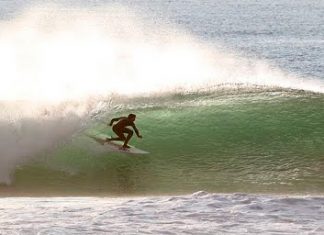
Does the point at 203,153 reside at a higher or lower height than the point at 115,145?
higher

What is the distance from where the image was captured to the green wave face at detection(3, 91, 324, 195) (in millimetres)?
14531

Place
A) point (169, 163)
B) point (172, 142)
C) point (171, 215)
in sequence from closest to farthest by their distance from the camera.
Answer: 1. point (171, 215)
2. point (169, 163)
3. point (172, 142)

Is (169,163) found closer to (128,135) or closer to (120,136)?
(128,135)

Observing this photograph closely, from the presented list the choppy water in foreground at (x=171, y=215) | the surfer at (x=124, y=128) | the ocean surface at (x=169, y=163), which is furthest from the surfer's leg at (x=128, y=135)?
the choppy water in foreground at (x=171, y=215)

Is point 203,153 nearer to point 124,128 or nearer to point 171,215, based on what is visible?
point 124,128

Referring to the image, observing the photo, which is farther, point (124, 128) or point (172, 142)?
point (172, 142)

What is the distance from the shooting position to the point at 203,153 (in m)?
Result: 16.4

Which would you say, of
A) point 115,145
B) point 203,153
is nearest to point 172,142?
point 203,153

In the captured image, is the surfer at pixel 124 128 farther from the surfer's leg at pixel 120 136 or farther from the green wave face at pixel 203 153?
the green wave face at pixel 203 153

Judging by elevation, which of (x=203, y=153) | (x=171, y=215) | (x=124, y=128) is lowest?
(x=171, y=215)

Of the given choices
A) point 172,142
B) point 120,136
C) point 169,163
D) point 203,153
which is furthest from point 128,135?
point 203,153

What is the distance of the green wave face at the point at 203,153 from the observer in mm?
14531

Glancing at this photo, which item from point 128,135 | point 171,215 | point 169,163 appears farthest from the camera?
point 128,135

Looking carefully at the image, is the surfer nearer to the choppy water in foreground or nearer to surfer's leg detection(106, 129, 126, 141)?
surfer's leg detection(106, 129, 126, 141)
